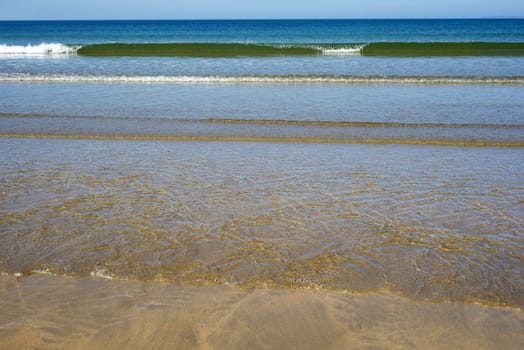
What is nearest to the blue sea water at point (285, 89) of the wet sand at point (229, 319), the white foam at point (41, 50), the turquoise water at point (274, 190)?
the turquoise water at point (274, 190)

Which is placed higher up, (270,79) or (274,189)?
(270,79)

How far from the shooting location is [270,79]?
17.6 m

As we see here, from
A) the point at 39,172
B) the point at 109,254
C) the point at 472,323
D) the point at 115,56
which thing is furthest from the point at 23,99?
the point at 115,56

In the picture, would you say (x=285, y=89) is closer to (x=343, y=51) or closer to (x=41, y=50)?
(x=343, y=51)

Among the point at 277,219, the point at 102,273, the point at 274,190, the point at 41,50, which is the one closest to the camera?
the point at 102,273

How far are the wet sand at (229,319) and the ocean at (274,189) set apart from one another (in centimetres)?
16

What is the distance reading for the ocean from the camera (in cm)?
390

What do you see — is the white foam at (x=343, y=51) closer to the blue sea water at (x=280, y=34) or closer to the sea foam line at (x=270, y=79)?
the blue sea water at (x=280, y=34)

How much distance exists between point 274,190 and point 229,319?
289cm

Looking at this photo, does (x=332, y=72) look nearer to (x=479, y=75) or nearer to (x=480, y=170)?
(x=479, y=75)

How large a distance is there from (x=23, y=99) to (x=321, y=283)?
13277mm

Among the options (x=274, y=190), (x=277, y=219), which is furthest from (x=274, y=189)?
(x=277, y=219)

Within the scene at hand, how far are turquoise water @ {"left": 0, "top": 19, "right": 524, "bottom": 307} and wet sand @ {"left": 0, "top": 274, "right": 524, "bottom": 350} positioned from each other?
202mm

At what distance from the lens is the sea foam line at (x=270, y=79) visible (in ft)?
54.6
